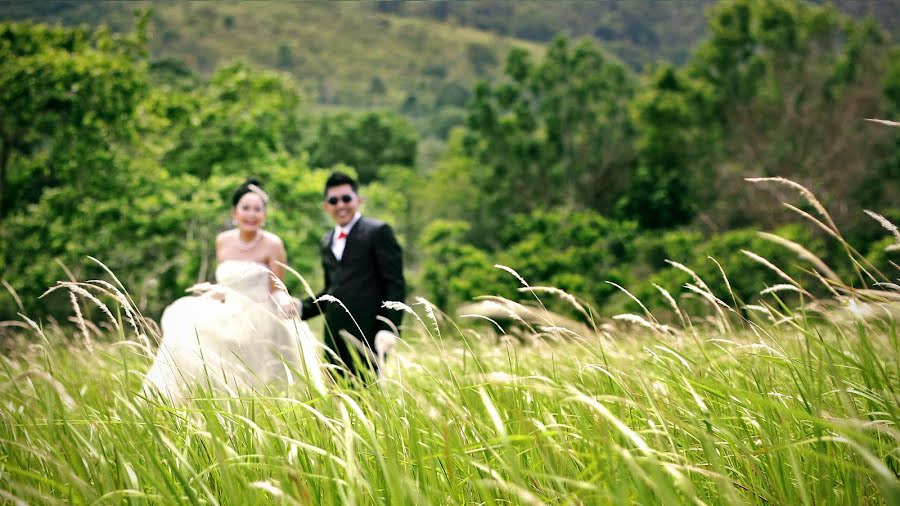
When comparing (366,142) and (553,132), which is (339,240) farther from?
(366,142)

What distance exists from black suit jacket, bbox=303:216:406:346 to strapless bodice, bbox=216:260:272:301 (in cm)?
85

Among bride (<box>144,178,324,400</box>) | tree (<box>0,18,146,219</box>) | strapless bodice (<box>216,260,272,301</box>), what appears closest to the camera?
bride (<box>144,178,324,400</box>)

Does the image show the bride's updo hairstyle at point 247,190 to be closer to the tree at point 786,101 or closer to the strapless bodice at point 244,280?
the strapless bodice at point 244,280

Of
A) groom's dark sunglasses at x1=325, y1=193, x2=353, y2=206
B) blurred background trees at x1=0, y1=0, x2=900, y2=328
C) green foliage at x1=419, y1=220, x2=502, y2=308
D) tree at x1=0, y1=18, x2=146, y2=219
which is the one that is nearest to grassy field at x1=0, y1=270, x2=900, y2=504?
groom's dark sunglasses at x1=325, y1=193, x2=353, y2=206

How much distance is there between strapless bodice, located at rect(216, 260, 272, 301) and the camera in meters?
5.91

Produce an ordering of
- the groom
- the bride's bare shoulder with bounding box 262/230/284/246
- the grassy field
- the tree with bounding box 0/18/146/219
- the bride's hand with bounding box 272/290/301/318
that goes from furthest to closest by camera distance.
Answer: the tree with bounding box 0/18/146/219, the bride's bare shoulder with bounding box 262/230/284/246, the groom, the bride's hand with bounding box 272/290/301/318, the grassy field

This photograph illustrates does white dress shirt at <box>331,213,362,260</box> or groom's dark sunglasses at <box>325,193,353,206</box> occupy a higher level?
groom's dark sunglasses at <box>325,193,353,206</box>

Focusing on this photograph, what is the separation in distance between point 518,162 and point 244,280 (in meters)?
33.0

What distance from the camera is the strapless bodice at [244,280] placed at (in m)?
5.91

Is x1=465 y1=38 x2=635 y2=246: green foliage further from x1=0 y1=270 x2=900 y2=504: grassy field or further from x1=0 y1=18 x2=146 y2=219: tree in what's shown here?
x1=0 y1=270 x2=900 y2=504: grassy field

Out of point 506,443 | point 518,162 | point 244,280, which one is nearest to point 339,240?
point 244,280

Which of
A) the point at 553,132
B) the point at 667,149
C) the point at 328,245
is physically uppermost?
the point at 328,245

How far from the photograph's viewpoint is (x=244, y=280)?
20.0 feet

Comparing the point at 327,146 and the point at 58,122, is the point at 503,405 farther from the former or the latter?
the point at 327,146
